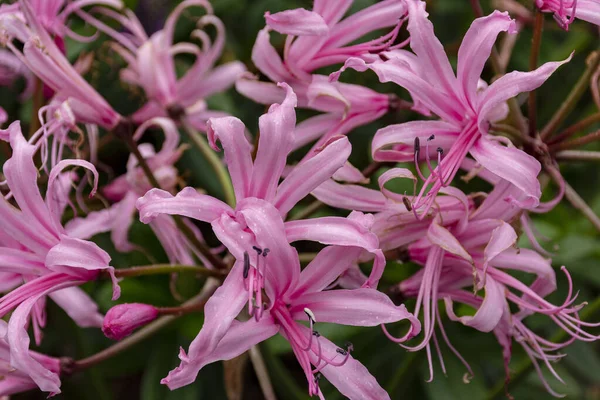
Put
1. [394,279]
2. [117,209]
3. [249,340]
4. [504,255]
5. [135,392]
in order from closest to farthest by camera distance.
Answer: [249,340] → [504,255] → [117,209] → [394,279] → [135,392]

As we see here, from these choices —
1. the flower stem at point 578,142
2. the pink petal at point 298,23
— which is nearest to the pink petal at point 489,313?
the flower stem at point 578,142

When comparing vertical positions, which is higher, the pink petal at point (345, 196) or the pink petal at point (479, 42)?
the pink petal at point (479, 42)

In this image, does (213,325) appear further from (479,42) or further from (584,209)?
(584,209)

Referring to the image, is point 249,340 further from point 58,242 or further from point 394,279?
point 394,279

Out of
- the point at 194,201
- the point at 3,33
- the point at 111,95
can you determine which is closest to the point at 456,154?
the point at 194,201

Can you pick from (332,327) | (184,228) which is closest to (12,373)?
(184,228)

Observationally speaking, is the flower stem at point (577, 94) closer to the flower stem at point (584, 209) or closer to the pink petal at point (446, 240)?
the flower stem at point (584, 209)

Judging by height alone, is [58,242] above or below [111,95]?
above
